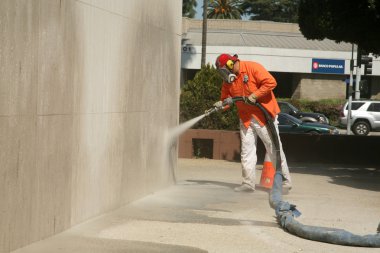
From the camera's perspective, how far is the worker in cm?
1142

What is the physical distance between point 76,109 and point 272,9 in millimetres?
88346

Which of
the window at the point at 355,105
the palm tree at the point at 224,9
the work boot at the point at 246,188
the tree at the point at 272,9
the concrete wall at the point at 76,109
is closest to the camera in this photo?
the concrete wall at the point at 76,109

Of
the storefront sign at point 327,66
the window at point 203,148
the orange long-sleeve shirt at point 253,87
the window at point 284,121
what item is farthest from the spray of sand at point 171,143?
the storefront sign at point 327,66

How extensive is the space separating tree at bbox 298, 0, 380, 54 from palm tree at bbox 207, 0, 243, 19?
74988 mm

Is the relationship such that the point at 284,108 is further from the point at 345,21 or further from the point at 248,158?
the point at 248,158

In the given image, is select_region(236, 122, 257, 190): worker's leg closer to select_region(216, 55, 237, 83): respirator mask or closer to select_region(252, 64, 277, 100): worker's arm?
select_region(252, 64, 277, 100): worker's arm

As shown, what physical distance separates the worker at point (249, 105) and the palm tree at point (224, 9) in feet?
260

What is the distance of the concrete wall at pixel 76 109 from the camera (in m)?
6.46

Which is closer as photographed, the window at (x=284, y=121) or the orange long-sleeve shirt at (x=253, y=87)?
the orange long-sleeve shirt at (x=253, y=87)

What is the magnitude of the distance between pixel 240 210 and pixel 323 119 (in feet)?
101

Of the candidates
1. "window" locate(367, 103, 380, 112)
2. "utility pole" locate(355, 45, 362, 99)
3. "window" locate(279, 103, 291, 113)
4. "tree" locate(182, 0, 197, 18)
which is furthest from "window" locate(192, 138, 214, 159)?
"tree" locate(182, 0, 197, 18)

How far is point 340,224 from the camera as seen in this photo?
8867 mm

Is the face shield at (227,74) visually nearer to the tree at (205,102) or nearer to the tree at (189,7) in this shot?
the tree at (205,102)

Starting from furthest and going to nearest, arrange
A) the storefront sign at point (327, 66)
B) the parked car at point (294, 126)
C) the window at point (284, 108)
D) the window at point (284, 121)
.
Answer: the storefront sign at point (327, 66), the window at point (284, 108), the window at point (284, 121), the parked car at point (294, 126)
